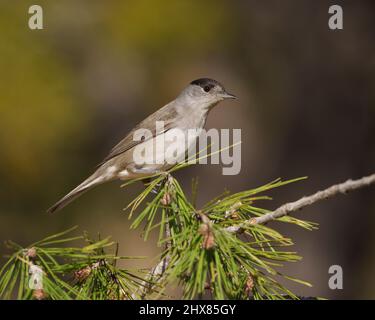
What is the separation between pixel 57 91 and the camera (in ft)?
22.1

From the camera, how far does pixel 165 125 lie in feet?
17.4

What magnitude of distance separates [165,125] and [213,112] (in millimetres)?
3683

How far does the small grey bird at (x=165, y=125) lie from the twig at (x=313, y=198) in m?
2.25

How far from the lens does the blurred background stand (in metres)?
6.62

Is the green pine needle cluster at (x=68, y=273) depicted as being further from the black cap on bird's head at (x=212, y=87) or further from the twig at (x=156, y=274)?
the black cap on bird's head at (x=212, y=87)

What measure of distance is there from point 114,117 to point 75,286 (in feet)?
17.9

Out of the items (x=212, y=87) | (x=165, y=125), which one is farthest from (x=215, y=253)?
(x=212, y=87)

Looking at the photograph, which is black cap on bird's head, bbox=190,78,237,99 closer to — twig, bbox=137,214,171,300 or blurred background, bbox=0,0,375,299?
blurred background, bbox=0,0,375,299

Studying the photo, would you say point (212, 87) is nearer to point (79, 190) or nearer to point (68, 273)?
point (79, 190)

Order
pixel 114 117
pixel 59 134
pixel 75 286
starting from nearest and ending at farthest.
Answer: pixel 75 286, pixel 59 134, pixel 114 117

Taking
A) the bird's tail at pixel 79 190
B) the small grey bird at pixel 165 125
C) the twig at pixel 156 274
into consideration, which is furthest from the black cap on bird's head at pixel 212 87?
the twig at pixel 156 274

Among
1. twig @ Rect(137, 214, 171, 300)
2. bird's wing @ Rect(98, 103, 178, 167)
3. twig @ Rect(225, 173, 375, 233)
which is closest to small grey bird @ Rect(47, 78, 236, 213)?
bird's wing @ Rect(98, 103, 178, 167)
